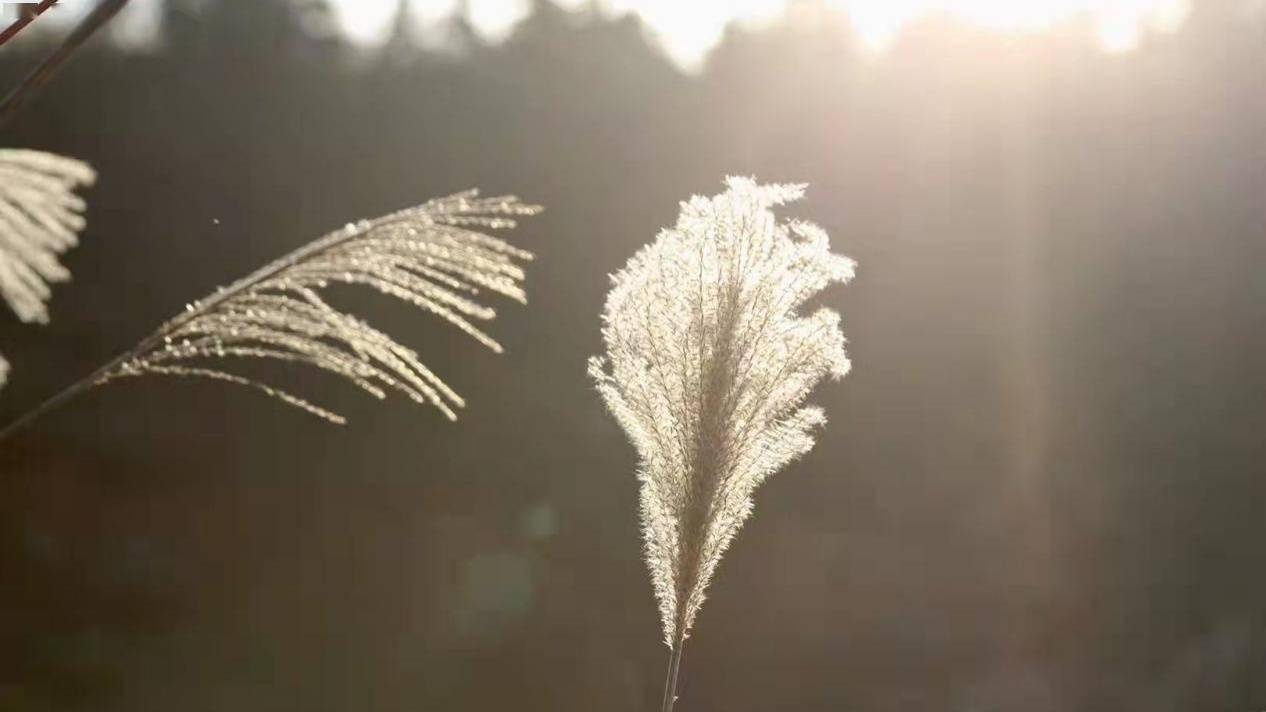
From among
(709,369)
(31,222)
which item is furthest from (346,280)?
(709,369)

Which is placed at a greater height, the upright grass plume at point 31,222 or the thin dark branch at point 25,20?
the thin dark branch at point 25,20

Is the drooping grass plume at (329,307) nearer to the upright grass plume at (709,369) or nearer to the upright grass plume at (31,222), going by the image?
the upright grass plume at (31,222)

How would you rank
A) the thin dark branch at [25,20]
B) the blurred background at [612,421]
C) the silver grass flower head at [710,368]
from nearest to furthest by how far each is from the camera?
the thin dark branch at [25,20], the silver grass flower head at [710,368], the blurred background at [612,421]

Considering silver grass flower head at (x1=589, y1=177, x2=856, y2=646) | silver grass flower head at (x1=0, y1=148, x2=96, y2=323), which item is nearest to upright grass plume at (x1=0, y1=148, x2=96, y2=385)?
silver grass flower head at (x1=0, y1=148, x2=96, y2=323)

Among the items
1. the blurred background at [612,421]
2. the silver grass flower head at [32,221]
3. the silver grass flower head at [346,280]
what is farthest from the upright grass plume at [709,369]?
the blurred background at [612,421]

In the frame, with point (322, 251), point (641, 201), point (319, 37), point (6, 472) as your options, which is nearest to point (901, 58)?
point (641, 201)

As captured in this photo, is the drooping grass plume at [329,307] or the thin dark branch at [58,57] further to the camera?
the drooping grass plume at [329,307]

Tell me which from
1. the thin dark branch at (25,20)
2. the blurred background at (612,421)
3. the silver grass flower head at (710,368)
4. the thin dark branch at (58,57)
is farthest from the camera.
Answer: the blurred background at (612,421)

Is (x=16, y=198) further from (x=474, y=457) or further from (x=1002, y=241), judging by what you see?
(x=1002, y=241)
